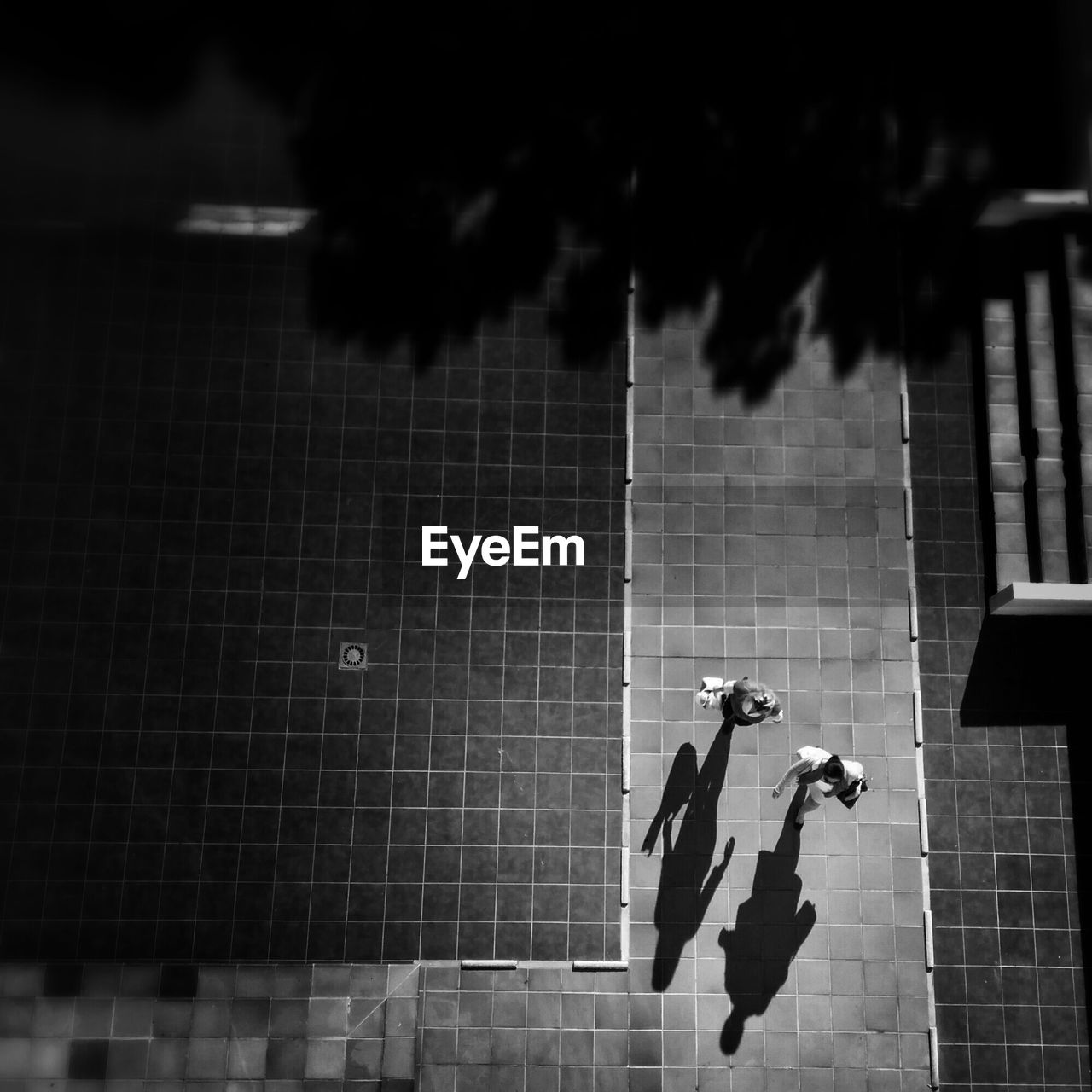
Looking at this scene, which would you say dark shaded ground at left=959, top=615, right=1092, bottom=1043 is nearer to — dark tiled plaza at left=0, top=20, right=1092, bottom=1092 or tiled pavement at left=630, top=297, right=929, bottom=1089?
dark tiled plaza at left=0, top=20, right=1092, bottom=1092

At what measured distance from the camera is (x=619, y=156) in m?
7.93

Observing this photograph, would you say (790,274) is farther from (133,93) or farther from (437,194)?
(133,93)

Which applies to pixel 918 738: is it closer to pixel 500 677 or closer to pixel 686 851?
pixel 686 851

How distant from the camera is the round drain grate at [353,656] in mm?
7227

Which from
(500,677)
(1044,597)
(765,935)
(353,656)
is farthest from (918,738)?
(353,656)

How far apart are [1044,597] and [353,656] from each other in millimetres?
5630

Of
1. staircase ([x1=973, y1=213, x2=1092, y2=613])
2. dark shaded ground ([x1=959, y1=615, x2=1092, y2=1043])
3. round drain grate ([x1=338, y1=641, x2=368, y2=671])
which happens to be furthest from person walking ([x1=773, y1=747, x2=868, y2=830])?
round drain grate ([x1=338, y1=641, x2=368, y2=671])

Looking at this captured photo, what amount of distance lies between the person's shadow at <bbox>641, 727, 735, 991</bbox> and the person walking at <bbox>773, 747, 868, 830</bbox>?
56cm

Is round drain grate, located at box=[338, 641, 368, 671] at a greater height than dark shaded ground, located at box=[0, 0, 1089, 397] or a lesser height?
lesser

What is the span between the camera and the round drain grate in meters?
7.23

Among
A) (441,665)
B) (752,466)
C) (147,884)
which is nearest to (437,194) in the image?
(752,466)

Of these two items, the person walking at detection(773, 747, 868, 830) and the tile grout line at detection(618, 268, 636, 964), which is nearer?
the person walking at detection(773, 747, 868, 830)

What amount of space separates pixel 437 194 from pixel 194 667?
464 cm

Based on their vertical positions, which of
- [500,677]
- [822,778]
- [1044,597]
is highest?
[1044,597]
